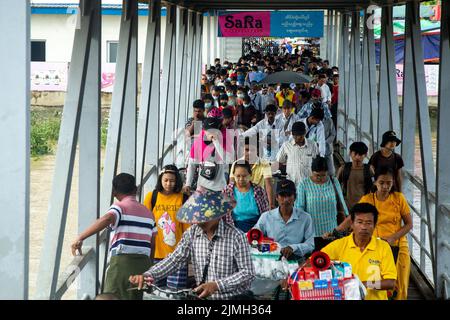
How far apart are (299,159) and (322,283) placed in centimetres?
451

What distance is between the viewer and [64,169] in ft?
21.9

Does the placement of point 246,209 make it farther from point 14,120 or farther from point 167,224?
point 14,120

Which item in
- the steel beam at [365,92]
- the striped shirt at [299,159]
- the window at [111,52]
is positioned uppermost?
the window at [111,52]

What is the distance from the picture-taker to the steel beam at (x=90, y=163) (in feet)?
24.7

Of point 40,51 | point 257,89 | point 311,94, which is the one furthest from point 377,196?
point 40,51

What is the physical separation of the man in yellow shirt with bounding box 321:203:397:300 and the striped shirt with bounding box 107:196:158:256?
1247 millimetres

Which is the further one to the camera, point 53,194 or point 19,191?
point 53,194

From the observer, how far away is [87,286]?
7531mm

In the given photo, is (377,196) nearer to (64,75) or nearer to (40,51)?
(64,75)

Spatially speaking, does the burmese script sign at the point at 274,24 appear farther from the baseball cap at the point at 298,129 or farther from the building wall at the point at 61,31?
the baseball cap at the point at 298,129

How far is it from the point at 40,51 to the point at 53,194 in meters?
33.5

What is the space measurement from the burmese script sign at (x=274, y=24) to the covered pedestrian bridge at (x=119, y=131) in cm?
917

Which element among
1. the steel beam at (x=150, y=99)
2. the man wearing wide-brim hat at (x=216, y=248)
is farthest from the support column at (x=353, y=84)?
the man wearing wide-brim hat at (x=216, y=248)

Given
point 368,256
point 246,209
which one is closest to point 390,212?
point 246,209
